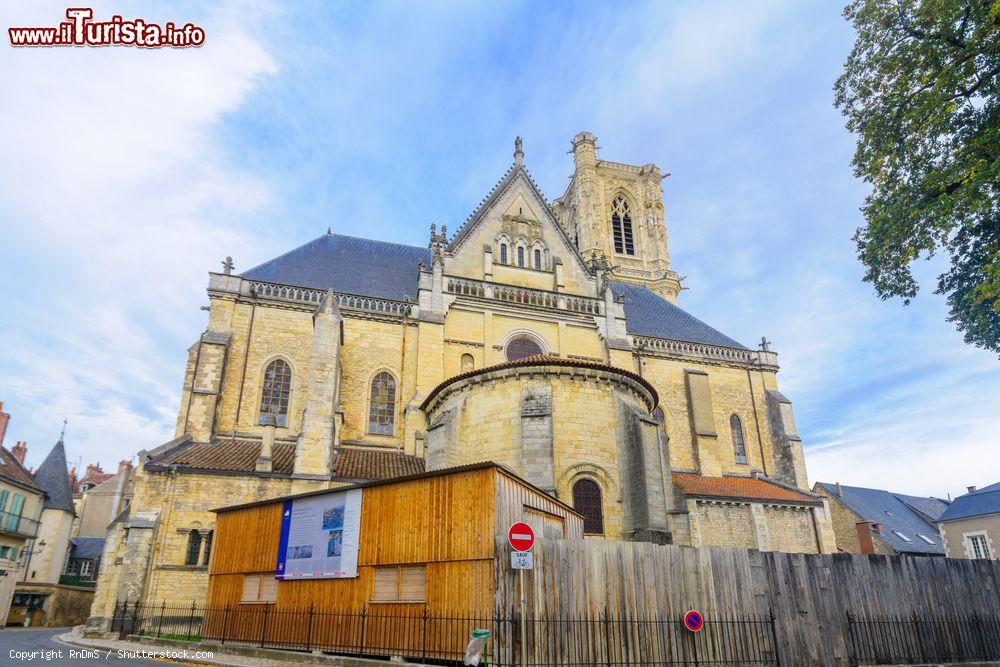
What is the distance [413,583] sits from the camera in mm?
10766

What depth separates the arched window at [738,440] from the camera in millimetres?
29031

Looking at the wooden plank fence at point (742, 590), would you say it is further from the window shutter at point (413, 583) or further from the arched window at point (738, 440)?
the arched window at point (738, 440)

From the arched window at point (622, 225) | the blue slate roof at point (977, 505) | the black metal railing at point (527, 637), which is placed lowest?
the black metal railing at point (527, 637)

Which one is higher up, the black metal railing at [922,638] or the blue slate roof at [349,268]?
the blue slate roof at [349,268]

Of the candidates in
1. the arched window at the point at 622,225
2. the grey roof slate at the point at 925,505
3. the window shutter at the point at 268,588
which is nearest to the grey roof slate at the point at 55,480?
the window shutter at the point at 268,588

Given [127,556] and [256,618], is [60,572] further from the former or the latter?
[256,618]

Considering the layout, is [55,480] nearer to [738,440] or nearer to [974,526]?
[738,440]

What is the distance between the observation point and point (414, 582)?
35.3 ft

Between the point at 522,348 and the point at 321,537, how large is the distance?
47.6 feet

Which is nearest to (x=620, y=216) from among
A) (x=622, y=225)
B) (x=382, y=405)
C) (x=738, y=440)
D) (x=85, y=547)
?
(x=622, y=225)

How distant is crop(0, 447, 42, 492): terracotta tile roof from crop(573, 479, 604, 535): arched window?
28214mm

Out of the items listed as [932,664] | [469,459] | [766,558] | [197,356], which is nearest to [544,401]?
[469,459]

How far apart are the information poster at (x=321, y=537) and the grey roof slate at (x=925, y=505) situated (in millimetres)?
40396

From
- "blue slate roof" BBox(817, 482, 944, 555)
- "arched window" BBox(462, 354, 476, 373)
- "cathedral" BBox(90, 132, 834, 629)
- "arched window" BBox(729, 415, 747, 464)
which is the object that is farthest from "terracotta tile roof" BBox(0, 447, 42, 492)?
"blue slate roof" BBox(817, 482, 944, 555)
